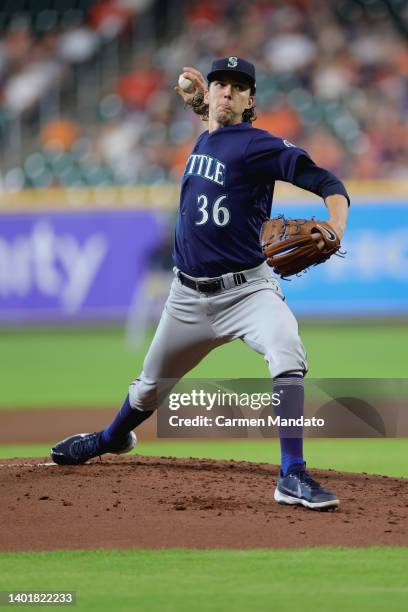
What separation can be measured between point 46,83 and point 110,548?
46.7ft

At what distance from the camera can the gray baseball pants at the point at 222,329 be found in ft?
16.4

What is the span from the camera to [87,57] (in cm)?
1798

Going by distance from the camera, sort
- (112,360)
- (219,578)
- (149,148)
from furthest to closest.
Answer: (149,148), (112,360), (219,578)

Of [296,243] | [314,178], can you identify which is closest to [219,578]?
[296,243]

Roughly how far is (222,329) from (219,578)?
167 centimetres

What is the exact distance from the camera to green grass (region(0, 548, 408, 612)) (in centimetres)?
352

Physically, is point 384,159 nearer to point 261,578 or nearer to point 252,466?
point 252,466

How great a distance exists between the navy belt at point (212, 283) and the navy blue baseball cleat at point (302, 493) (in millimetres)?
916

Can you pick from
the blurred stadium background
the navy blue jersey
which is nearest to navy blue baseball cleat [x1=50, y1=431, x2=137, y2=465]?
the navy blue jersey

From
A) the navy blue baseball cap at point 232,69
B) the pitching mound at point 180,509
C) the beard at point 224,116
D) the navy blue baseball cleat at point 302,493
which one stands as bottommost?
the pitching mound at point 180,509

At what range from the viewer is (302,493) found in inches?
194

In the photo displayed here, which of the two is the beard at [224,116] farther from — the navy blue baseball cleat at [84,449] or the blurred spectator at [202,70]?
the blurred spectator at [202,70]

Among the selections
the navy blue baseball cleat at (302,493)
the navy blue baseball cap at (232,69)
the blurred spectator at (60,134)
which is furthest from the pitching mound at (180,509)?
the blurred spectator at (60,134)

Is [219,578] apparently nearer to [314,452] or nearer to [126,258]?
[314,452]
